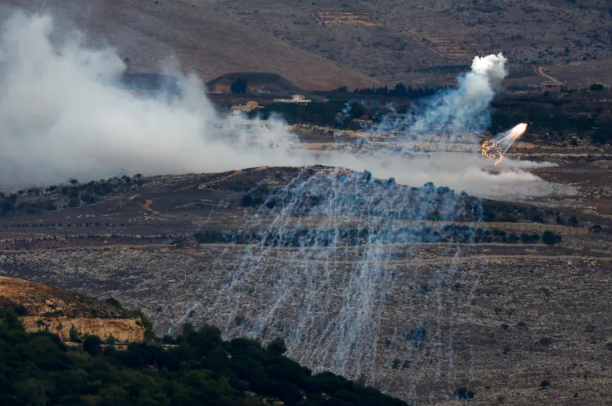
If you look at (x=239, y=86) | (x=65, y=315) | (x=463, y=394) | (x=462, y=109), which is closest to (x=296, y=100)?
(x=239, y=86)

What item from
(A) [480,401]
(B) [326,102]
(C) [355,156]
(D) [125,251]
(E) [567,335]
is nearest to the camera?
(A) [480,401]

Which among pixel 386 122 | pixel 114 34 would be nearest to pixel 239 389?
pixel 386 122

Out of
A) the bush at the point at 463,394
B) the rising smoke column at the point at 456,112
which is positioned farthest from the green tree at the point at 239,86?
the bush at the point at 463,394

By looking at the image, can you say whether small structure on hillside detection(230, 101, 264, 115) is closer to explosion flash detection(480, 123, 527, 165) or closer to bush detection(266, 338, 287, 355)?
explosion flash detection(480, 123, 527, 165)

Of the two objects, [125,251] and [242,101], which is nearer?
[125,251]

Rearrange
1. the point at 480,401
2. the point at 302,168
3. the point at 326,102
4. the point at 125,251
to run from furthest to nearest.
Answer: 1. the point at 326,102
2. the point at 302,168
3. the point at 125,251
4. the point at 480,401

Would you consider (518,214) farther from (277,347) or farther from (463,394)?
(277,347)

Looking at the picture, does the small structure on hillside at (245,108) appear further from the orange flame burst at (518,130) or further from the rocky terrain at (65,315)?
the rocky terrain at (65,315)

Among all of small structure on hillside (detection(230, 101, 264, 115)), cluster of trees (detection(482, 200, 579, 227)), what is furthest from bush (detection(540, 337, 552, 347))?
small structure on hillside (detection(230, 101, 264, 115))

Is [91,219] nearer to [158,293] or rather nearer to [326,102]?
[158,293]
